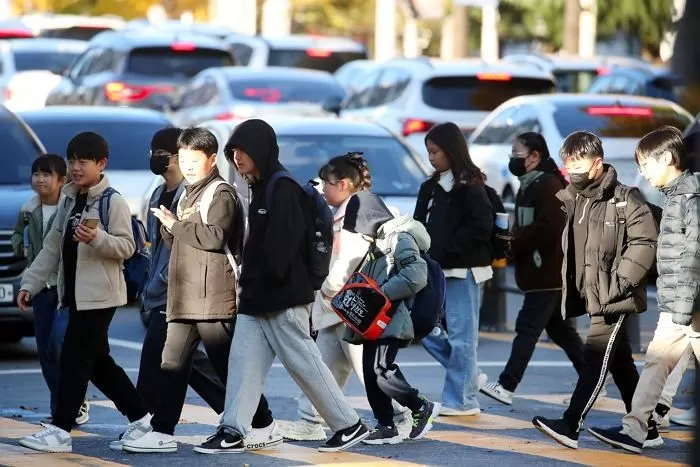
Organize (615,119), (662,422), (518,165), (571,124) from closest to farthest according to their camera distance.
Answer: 1. (662,422)
2. (518,165)
3. (615,119)
4. (571,124)

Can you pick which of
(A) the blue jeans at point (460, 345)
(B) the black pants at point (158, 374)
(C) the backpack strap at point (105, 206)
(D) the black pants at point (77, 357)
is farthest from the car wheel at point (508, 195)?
(D) the black pants at point (77, 357)

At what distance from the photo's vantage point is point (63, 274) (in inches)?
333

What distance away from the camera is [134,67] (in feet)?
82.3

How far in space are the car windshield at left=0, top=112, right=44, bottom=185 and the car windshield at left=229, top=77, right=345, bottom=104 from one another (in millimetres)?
7709

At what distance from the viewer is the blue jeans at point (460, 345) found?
970 cm

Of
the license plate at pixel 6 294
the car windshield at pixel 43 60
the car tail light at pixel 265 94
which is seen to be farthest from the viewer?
the car windshield at pixel 43 60

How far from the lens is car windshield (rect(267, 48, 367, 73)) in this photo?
30.2 meters

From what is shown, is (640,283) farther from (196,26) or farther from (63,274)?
(196,26)

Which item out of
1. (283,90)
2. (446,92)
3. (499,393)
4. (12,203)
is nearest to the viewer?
(499,393)

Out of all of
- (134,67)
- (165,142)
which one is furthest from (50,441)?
(134,67)

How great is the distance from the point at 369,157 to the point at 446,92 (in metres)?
7.74

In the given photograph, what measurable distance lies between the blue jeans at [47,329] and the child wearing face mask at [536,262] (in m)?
2.58

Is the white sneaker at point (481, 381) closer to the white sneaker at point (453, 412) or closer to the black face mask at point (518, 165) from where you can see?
the white sneaker at point (453, 412)

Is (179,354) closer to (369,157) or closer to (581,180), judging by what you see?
(581,180)
